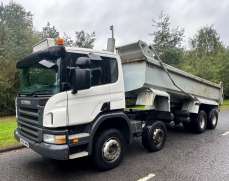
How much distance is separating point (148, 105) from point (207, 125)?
14.5 feet

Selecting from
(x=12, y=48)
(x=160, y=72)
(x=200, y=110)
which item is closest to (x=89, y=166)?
(x=160, y=72)

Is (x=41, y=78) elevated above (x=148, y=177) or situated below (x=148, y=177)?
above

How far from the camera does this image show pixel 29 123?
173 inches

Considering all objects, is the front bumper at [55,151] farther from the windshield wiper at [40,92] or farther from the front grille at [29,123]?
the windshield wiper at [40,92]

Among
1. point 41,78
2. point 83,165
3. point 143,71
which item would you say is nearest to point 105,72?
point 143,71

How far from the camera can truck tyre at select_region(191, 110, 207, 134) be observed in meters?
7.88

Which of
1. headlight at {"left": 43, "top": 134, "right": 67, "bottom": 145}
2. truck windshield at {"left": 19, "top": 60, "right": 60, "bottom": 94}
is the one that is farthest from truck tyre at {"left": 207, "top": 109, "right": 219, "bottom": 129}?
truck windshield at {"left": 19, "top": 60, "right": 60, "bottom": 94}

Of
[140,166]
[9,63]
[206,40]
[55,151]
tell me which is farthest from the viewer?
[206,40]

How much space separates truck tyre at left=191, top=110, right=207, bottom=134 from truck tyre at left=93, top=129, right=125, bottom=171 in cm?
397

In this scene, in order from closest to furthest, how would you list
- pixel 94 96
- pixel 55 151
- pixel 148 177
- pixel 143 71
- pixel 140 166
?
pixel 55 151 < pixel 148 177 < pixel 94 96 < pixel 140 166 < pixel 143 71

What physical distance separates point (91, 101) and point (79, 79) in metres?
0.64

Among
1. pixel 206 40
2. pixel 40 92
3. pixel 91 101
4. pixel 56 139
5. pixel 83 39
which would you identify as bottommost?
pixel 56 139

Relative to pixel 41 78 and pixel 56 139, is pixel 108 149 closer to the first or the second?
pixel 56 139

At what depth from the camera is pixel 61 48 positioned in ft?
12.9
